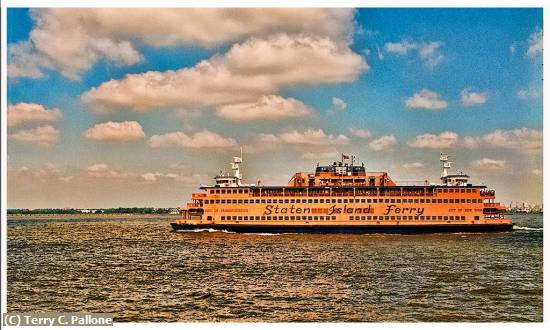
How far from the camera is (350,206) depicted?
3775 cm

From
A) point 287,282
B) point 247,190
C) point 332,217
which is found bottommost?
point 287,282

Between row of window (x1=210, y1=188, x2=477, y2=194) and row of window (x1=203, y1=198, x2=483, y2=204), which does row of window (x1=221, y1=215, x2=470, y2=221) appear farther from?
row of window (x1=210, y1=188, x2=477, y2=194)

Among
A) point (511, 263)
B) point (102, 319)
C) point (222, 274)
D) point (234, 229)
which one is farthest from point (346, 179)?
point (102, 319)

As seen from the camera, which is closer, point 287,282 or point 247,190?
point 287,282

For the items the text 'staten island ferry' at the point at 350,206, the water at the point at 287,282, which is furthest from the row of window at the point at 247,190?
the water at the point at 287,282

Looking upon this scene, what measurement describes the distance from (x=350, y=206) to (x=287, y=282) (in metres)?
21.4

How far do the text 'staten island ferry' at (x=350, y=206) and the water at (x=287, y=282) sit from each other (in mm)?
8911

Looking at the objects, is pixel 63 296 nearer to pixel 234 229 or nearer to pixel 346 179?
pixel 234 229

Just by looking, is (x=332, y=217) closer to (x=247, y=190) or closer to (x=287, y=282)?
(x=247, y=190)

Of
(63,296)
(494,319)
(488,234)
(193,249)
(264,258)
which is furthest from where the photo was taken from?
(488,234)

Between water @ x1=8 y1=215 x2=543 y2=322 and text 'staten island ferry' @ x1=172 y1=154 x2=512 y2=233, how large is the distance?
351 inches

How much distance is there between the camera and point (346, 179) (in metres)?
38.5

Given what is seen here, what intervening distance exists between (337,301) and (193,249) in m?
14.2

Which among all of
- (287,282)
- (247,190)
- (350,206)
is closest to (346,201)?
(350,206)
